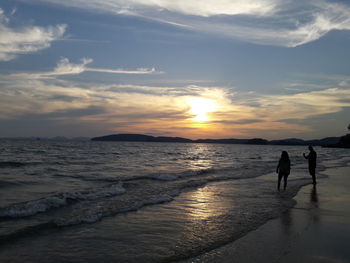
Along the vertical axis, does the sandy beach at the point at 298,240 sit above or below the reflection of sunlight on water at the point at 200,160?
above

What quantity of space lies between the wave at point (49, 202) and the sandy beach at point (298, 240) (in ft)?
20.4

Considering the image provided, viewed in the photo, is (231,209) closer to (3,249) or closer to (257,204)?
(257,204)

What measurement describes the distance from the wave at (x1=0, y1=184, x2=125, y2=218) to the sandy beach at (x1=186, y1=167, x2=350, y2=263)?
6.22 m

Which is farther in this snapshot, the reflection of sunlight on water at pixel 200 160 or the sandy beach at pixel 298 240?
the reflection of sunlight on water at pixel 200 160

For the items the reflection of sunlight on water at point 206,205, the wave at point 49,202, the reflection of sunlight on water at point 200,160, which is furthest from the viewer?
the reflection of sunlight on water at point 200,160

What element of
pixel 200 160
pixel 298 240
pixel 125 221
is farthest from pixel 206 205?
pixel 200 160

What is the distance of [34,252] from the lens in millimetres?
5832

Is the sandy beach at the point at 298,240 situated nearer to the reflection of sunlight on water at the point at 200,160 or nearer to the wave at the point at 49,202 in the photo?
the wave at the point at 49,202

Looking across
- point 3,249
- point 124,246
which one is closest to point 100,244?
point 124,246

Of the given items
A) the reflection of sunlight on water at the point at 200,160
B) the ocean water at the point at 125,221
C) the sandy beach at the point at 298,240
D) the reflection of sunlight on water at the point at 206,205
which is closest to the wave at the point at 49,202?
the ocean water at the point at 125,221

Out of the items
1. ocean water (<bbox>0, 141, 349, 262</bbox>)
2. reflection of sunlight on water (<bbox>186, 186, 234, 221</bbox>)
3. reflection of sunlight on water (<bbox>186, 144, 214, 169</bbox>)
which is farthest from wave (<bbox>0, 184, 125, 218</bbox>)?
reflection of sunlight on water (<bbox>186, 144, 214, 169</bbox>)

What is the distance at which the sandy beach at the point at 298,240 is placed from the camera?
5.45 m

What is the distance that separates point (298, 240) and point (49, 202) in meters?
8.11

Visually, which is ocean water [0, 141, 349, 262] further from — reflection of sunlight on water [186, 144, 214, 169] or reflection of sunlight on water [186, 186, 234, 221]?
reflection of sunlight on water [186, 144, 214, 169]
